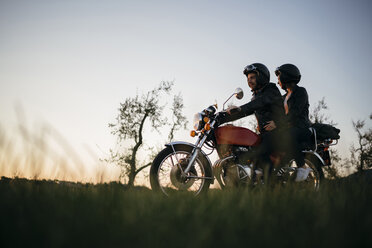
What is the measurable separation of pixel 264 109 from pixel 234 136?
827 millimetres

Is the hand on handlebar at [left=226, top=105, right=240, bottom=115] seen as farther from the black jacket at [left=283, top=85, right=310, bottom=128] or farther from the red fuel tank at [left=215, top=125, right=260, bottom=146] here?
the black jacket at [left=283, top=85, right=310, bottom=128]

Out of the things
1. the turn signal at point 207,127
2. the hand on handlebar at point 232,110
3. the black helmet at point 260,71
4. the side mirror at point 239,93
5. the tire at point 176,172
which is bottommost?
the tire at point 176,172

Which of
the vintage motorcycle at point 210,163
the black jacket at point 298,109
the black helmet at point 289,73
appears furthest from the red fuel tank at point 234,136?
the black helmet at point 289,73

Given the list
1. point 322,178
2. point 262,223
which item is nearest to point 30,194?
point 262,223

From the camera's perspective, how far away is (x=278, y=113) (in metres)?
Answer: 4.96

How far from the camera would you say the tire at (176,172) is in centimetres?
428

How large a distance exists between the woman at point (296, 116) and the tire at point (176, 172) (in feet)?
5.03

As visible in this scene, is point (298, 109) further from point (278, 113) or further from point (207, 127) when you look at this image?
point (207, 127)

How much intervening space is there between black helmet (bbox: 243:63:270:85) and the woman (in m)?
0.36

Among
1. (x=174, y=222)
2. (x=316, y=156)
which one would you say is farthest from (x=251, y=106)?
(x=174, y=222)

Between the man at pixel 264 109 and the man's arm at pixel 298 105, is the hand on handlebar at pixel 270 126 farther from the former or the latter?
the man's arm at pixel 298 105

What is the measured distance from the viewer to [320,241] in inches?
65.3

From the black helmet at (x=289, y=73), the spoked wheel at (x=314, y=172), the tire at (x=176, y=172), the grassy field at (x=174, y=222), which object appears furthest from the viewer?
the black helmet at (x=289, y=73)

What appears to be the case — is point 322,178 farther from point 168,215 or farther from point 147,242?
point 147,242
